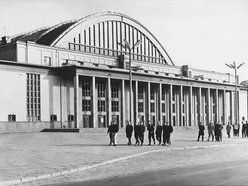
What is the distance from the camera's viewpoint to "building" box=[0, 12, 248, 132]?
5622 cm

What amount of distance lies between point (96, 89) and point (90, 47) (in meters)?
9.54

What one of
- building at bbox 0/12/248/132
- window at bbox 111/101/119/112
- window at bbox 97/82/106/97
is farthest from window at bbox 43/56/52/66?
window at bbox 111/101/119/112

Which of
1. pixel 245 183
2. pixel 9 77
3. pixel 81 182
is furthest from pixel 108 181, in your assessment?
pixel 9 77

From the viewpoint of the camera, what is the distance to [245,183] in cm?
1023

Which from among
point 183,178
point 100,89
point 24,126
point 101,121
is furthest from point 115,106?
point 183,178

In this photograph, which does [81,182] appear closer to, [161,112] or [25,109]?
[25,109]

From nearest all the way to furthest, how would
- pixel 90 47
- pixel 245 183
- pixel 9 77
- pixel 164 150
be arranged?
pixel 245 183, pixel 164 150, pixel 9 77, pixel 90 47

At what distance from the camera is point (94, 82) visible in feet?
203

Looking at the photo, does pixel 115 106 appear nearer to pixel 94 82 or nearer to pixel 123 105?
pixel 123 105

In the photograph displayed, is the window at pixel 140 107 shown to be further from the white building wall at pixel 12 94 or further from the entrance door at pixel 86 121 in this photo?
the white building wall at pixel 12 94

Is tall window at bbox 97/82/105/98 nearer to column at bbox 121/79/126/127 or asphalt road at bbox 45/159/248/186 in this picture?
column at bbox 121/79/126/127

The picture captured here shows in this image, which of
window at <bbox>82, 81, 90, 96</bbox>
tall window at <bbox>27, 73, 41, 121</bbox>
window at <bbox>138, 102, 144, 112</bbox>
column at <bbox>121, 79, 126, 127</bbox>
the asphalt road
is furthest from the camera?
window at <bbox>138, 102, 144, 112</bbox>

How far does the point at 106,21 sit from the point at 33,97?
26355 millimetres

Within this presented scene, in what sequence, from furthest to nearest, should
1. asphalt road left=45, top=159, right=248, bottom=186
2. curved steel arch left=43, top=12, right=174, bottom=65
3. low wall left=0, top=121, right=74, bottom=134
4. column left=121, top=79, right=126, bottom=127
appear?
1. curved steel arch left=43, top=12, right=174, bottom=65
2. column left=121, top=79, right=126, bottom=127
3. low wall left=0, top=121, right=74, bottom=134
4. asphalt road left=45, top=159, right=248, bottom=186
